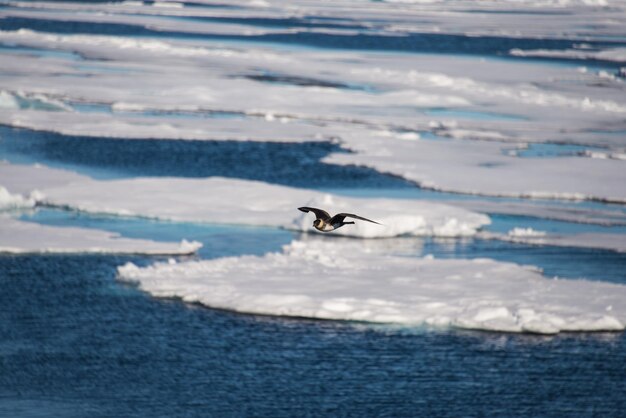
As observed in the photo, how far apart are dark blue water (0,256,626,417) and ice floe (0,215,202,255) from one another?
1.88 meters

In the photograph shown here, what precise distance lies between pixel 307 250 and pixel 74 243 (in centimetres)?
381

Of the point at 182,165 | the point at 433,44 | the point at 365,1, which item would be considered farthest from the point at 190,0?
the point at 182,165

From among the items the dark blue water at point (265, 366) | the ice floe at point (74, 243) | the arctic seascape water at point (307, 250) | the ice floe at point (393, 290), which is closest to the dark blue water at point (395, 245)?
the arctic seascape water at point (307, 250)

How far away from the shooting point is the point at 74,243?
768 inches

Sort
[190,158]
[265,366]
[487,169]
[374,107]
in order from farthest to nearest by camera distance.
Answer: [374,107] < [190,158] < [487,169] < [265,366]

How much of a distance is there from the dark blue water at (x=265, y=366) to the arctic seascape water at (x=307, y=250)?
4 cm

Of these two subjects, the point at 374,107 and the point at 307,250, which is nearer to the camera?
the point at 307,250

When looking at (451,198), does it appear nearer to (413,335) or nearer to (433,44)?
(413,335)

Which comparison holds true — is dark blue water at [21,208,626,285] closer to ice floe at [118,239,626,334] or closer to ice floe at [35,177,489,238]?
ice floe at [35,177,489,238]

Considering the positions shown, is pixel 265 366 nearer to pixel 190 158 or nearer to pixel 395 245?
pixel 395 245

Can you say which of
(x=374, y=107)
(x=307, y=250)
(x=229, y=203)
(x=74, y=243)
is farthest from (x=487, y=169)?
(x=74, y=243)

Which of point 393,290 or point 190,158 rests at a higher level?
point 190,158

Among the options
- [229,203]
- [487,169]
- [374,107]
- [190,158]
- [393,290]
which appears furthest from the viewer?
[374,107]

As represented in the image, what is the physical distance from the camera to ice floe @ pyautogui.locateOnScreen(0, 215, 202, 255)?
1922 centimetres
